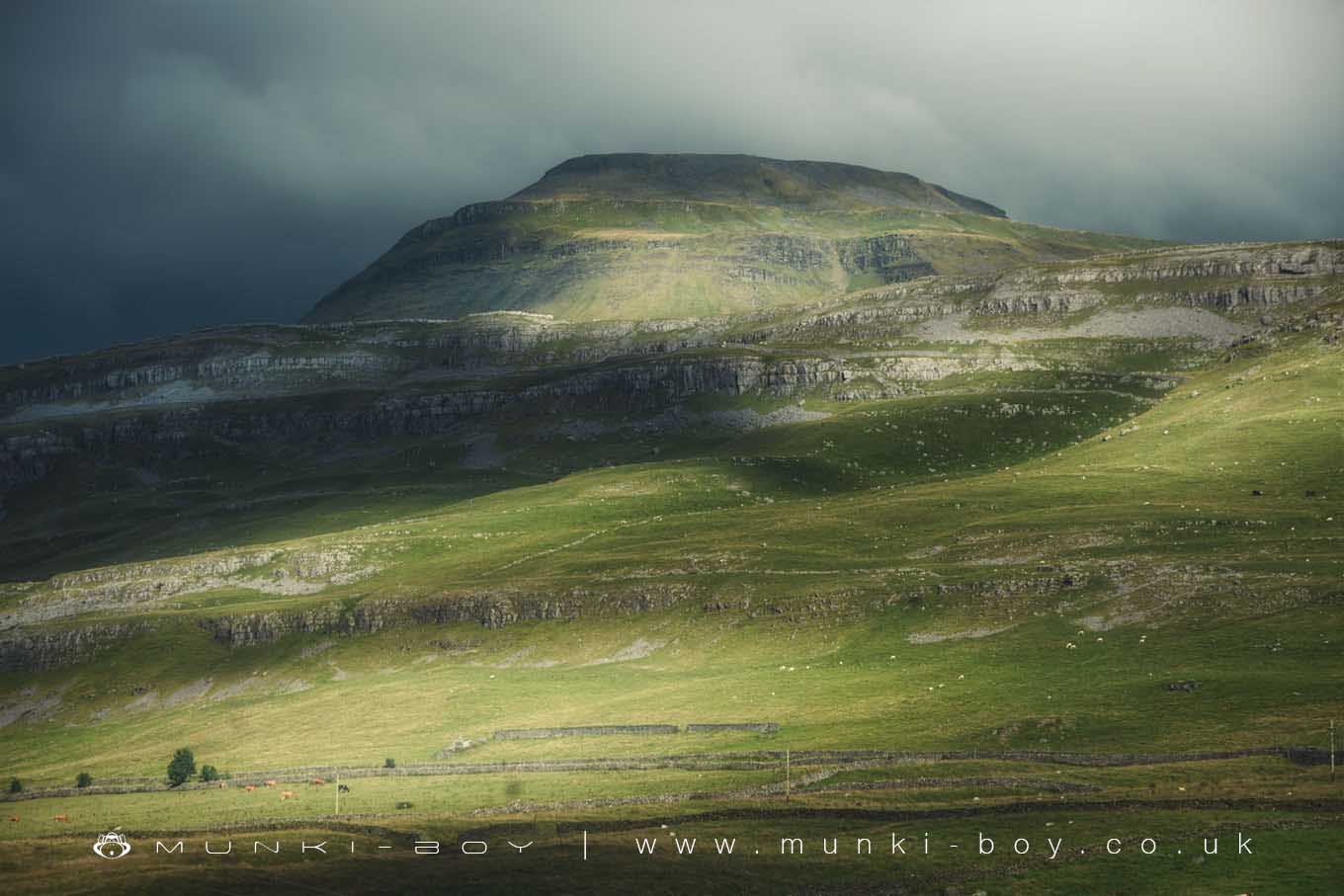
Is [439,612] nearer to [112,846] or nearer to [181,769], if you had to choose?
[181,769]

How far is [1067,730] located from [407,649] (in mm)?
96735

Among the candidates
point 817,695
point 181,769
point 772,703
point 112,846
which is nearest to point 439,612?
point 181,769

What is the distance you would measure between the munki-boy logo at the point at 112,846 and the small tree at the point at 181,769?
3026cm

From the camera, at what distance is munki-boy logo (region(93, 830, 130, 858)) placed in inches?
3113

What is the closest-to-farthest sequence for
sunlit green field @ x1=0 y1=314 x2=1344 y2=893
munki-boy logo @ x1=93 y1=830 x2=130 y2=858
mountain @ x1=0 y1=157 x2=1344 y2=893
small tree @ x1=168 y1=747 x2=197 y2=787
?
1. sunlit green field @ x1=0 y1=314 x2=1344 y2=893
2. mountain @ x1=0 y1=157 x2=1344 y2=893
3. munki-boy logo @ x1=93 y1=830 x2=130 y2=858
4. small tree @ x1=168 y1=747 x2=197 y2=787

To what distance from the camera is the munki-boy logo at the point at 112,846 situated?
79.1 m

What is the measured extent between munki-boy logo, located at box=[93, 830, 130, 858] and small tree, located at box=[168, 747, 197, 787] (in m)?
30.3

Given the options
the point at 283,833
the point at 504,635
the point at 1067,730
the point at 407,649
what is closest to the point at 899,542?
the point at 504,635

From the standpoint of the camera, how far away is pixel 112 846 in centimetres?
8244

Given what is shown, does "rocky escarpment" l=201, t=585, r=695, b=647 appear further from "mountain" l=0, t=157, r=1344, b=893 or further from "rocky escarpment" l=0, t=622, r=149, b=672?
"rocky escarpment" l=0, t=622, r=149, b=672

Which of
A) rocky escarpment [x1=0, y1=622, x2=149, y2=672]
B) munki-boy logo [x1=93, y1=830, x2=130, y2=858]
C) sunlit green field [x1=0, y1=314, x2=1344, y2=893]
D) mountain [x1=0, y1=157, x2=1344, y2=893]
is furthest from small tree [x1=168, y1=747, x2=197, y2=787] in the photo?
rocky escarpment [x1=0, y1=622, x2=149, y2=672]

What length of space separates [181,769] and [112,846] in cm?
3580

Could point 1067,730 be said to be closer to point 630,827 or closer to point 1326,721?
point 1326,721

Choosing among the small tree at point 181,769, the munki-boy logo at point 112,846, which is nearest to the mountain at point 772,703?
the munki-boy logo at point 112,846
